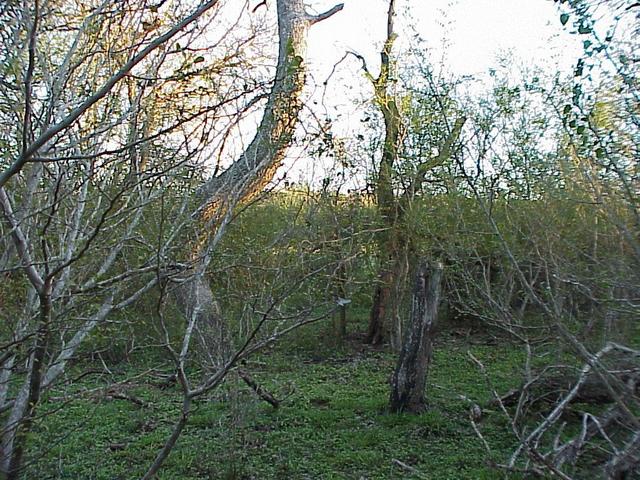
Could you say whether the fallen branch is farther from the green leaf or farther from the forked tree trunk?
the green leaf

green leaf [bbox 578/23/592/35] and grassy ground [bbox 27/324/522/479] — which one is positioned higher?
green leaf [bbox 578/23/592/35]

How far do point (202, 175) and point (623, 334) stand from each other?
8.25ft

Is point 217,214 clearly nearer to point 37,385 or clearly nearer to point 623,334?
point 37,385

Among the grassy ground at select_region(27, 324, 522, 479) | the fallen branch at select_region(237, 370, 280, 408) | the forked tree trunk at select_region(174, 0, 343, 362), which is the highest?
the forked tree trunk at select_region(174, 0, 343, 362)

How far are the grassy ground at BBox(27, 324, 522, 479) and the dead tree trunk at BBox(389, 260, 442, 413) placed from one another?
16 cm

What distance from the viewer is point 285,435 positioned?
577cm

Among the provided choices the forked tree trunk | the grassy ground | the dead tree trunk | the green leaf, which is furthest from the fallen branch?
the green leaf

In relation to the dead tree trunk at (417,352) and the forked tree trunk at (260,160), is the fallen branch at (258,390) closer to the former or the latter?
the forked tree trunk at (260,160)

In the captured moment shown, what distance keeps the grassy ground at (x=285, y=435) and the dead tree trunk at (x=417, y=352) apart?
164 millimetres

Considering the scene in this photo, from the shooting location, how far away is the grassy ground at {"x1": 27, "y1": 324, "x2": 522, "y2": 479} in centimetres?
486

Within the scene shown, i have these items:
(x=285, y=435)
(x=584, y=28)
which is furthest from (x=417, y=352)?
(x=584, y=28)

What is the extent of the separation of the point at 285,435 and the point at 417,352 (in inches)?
53.9

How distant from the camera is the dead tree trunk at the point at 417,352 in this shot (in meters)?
6.17

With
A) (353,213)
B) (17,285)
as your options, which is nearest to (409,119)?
(353,213)
